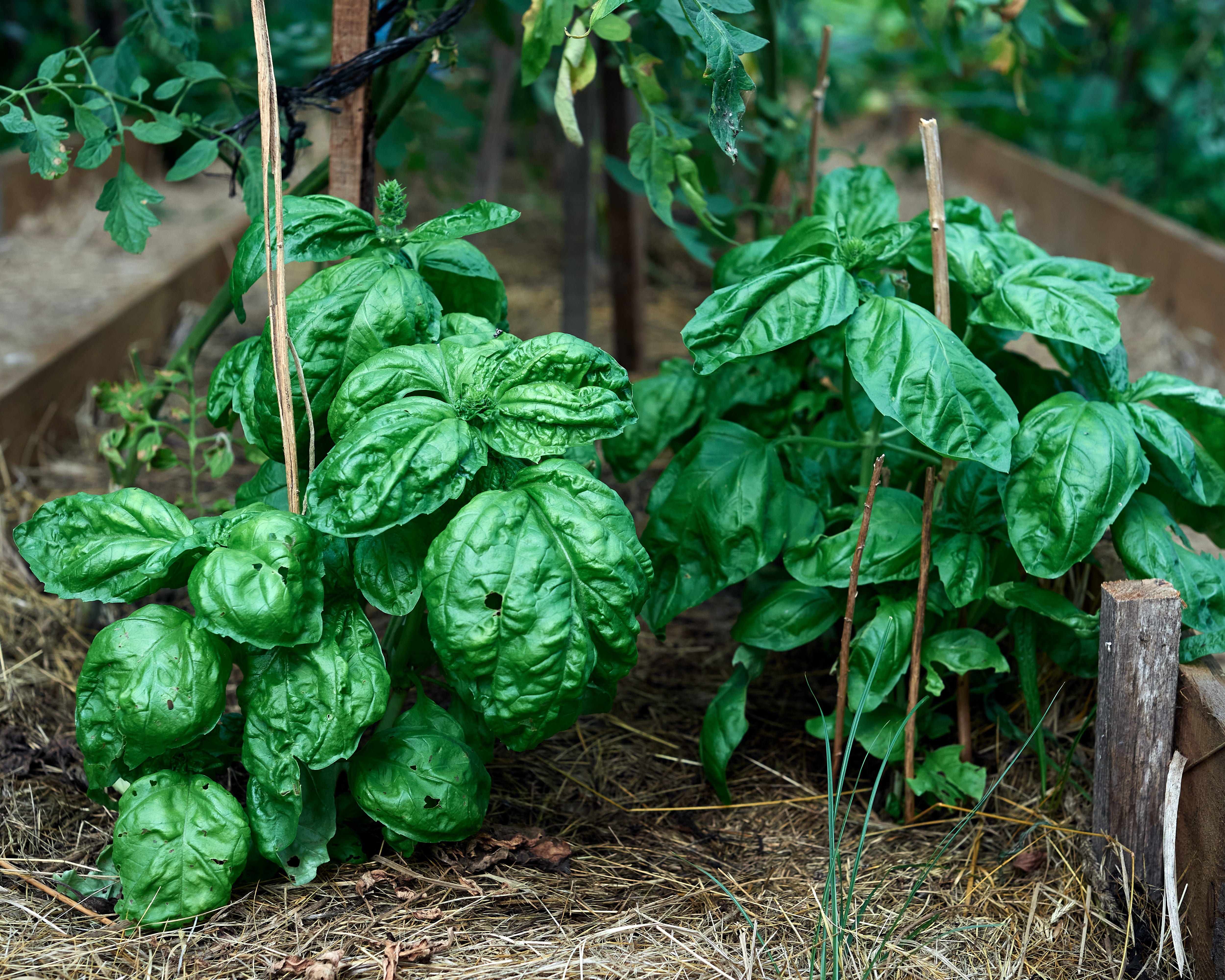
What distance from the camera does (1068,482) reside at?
128 cm

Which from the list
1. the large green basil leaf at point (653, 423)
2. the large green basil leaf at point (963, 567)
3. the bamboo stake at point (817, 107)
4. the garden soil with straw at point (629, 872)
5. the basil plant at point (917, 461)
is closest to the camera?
the garden soil with straw at point (629, 872)

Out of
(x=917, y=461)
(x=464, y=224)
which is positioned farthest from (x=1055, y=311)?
(x=464, y=224)

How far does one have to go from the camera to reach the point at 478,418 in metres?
1.20

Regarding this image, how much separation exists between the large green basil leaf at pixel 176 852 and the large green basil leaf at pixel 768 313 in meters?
0.77

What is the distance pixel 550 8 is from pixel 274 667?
0.95 m

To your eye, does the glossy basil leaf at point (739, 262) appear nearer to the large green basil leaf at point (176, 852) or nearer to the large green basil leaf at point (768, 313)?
the large green basil leaf at point (768, 313)

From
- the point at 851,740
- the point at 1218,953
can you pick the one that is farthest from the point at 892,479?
the point at 1218,953

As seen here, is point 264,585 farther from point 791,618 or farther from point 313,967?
point 791,618

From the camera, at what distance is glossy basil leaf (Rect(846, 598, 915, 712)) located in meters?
1.42

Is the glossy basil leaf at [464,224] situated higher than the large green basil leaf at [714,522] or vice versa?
the glossy basil leaf at [464,224]

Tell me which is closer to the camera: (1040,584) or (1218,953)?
(1218,953)

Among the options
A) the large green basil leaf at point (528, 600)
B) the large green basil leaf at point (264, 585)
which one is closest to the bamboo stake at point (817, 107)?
the large green basil leaf at point (528, 600)

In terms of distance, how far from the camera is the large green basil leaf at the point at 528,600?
1.09m

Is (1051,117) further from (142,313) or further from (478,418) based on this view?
(478,418)
